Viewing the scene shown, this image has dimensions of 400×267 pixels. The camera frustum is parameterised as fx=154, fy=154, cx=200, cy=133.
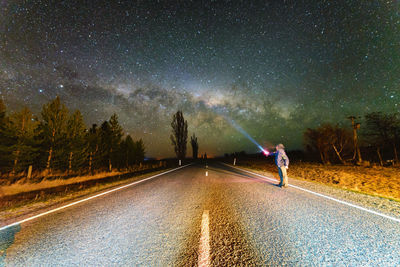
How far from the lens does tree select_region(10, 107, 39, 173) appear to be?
46.8 ft

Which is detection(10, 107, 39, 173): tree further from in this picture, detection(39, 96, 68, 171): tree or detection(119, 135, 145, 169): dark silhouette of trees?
detection(119, 135, 145, 169): dark silhouette of trees

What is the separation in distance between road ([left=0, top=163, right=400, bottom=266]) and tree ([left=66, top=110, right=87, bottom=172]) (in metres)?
17.6

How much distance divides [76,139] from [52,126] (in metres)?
2.62

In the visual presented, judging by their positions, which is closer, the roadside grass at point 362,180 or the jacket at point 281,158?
the jacket at point 281,158

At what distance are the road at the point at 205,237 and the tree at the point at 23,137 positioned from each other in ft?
54.7

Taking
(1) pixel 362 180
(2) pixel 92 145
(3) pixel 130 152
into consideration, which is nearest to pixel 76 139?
(2) pixel 92 145

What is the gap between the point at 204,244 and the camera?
231 centimetres

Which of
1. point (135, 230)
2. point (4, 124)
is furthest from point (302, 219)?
point (4, 124)

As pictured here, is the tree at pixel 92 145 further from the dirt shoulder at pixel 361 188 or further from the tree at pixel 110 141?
the dirt shoulder at pixel 361 188

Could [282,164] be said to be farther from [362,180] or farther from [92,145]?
[92,145]

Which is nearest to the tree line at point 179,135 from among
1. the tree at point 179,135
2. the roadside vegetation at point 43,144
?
the tree at point 179,135

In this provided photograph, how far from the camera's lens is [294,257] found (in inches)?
78.2

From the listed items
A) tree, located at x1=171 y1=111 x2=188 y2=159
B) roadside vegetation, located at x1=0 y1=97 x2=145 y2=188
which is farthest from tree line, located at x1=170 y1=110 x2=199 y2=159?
roadside vegetation, located at x1=0 y1=97 x2=145 y2=188

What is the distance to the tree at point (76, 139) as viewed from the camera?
1764 cm
